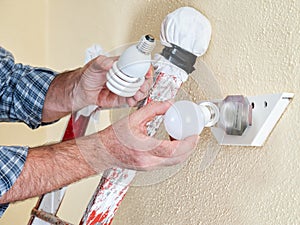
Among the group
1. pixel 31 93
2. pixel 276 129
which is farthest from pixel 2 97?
pixel 276 129

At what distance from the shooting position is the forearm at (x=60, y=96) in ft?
3.09

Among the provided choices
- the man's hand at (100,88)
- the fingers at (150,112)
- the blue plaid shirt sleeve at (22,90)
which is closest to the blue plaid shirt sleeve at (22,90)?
the blue plaid shirt sleeve at (22,90)

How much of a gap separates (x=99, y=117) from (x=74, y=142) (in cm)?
9

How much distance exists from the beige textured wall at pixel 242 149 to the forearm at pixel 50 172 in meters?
0.18

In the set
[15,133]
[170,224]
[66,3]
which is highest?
[66,3]

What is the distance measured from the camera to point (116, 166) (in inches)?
27.2

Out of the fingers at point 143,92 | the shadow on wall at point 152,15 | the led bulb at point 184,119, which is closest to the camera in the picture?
the led bulb at point 184,119

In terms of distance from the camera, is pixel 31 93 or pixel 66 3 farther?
pixel 66 3

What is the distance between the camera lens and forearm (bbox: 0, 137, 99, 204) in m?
0.70

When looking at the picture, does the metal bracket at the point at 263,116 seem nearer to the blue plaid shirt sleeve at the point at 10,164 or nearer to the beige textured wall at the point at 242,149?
the beige textured wall at the point at 242,149

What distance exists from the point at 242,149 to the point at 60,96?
0.39 meters

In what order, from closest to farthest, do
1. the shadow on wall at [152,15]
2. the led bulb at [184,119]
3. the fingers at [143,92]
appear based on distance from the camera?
the led bulb at [184,119] → the fingers at [143,92] → the shadow on wall at [152,15]

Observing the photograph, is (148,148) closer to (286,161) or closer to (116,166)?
(116,166)

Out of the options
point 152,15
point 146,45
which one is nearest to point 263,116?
point 146,45
